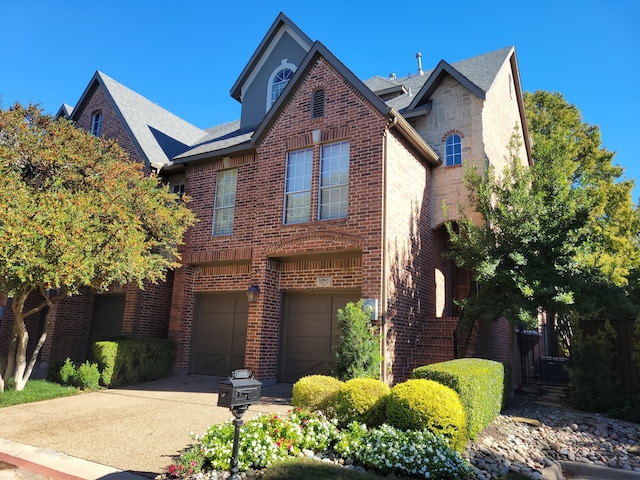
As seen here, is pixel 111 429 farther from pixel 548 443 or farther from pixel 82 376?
pixel 548 443

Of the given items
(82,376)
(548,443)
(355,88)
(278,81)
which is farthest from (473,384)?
(278,81)

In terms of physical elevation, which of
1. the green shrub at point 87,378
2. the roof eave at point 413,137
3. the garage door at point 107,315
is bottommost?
the green shrub at point 87,378

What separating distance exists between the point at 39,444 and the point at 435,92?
41.5 ft

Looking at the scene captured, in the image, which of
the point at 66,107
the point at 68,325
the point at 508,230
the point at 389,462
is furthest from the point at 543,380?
the point at 66,107

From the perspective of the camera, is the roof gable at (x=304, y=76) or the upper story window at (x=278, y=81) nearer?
the roof gable at (x=304, y=76)

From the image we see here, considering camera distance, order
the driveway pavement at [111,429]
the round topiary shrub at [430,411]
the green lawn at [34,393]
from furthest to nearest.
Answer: the green lawn at [34,393] < the round topiary shrub at [430,411] < the driveway pavement at [111,429]

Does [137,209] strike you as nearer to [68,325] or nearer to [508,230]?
[68,325]

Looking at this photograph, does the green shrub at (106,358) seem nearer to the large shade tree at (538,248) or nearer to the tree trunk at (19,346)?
the tree trunk at (19,346)

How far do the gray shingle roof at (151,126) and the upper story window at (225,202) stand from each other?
235cm

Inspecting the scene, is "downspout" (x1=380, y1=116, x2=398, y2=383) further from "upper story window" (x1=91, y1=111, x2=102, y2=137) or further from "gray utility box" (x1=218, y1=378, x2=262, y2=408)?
"upper story window" (x1=91, y1=111, x2=102, y2=137)

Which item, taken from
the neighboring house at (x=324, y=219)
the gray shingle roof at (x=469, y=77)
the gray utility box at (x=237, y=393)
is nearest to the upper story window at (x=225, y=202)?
the neighboring house at (x=324, y=219)

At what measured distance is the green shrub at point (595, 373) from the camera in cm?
940

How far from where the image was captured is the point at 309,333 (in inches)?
452

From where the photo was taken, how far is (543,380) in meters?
13.9
